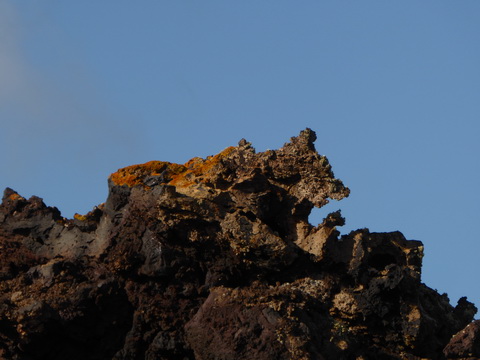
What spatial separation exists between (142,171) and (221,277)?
4306 millimetres

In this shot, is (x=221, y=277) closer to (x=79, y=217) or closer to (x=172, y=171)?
(x=172, y=171)

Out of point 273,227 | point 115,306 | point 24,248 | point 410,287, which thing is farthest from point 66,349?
point 410,287

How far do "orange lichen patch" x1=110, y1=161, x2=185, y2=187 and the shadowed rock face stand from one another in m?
0.05

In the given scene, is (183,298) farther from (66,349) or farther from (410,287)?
(410,287)

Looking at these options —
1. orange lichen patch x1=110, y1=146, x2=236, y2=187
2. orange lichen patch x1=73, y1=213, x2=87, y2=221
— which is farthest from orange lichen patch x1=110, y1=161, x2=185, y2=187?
orange lichen patch x1=73, y1=213, x2=87, y2=221

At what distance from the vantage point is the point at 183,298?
27234 millimetres

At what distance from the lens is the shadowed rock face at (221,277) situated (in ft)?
84.0

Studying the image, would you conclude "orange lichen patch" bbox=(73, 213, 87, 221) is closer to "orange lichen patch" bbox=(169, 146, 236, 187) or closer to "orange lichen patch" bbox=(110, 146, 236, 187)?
"orange lichen patch" bbox=(110, 146, 236, 187)

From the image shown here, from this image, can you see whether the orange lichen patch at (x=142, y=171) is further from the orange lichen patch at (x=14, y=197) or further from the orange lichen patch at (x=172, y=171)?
the orange lichen patch at (x=14, y=197)

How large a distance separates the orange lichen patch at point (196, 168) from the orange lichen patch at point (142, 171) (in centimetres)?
24

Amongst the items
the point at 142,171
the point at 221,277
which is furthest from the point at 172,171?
the point at 221,277

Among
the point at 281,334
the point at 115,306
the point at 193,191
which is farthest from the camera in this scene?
the point at 193,191

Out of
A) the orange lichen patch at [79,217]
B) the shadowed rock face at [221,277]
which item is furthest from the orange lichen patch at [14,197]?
the orange lichen patch at [79,217]

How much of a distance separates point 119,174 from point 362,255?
7.09 metres
